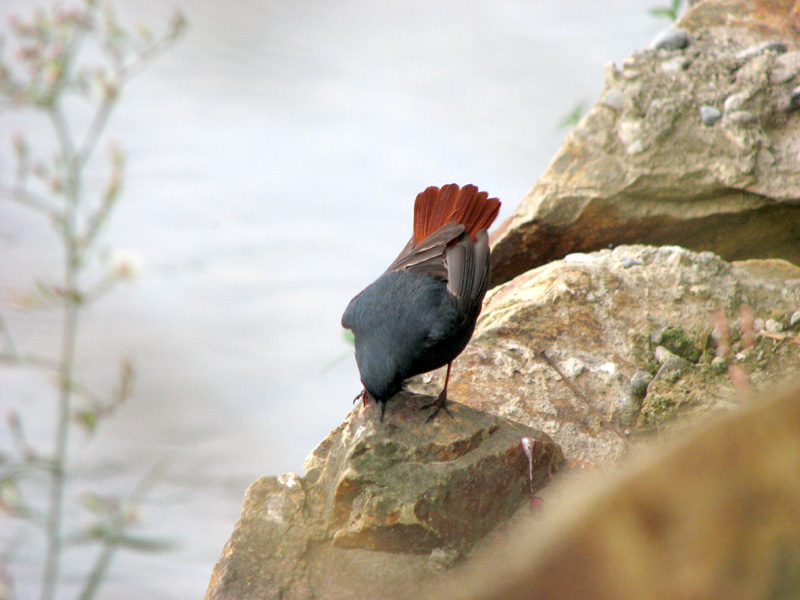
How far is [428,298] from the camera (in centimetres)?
283

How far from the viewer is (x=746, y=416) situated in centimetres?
59

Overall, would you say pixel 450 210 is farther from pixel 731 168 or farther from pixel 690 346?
pixel 731 168

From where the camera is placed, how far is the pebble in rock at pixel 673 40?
398cm

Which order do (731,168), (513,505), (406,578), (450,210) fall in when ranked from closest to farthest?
1. (406,578)
2. (513,505)
3. (450,210)
4. (731,168)

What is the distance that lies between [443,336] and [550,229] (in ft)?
5.01

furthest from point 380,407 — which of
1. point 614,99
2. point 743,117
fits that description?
point 743,117

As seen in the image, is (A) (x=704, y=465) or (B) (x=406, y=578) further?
(B) (x=406, y=578)

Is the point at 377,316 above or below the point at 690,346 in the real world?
above

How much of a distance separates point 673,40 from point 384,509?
3.14 m

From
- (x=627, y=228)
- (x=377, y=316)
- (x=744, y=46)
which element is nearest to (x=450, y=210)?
(x=377, y=316)

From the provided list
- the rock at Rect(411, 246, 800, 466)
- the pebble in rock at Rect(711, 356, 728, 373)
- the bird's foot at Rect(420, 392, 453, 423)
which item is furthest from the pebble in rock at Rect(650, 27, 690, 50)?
the bird's foot at Rect(420, 392, 453, 423)

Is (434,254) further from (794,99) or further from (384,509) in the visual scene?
(794,99)

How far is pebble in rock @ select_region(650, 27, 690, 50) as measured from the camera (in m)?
3.98

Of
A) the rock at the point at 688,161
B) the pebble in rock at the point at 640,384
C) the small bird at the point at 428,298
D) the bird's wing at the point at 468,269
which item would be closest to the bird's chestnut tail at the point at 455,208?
the small bird at the point at 428,298
